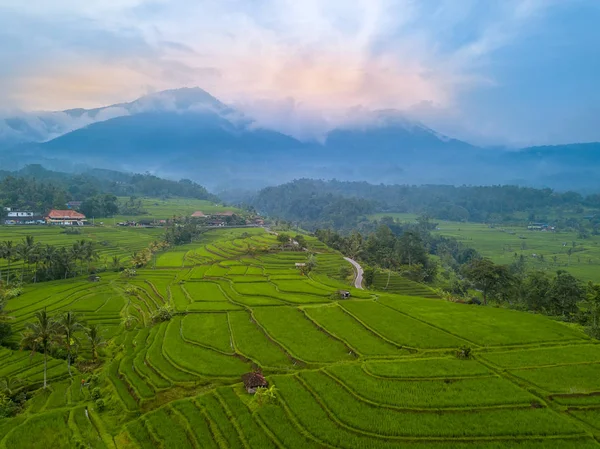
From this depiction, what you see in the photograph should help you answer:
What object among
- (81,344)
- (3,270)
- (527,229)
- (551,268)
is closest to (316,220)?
(527,229)

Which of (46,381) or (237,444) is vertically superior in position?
(237,444)

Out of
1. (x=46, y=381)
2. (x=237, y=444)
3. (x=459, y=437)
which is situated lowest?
(x=46, y=381)

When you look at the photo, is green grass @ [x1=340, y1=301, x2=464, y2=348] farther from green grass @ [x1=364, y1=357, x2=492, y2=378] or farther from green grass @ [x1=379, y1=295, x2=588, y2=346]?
green grass @ [x1=364, y1=357, x2=492, y2=378]

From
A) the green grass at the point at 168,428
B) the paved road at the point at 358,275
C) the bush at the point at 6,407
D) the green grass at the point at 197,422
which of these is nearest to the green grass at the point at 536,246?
the paved road at the point at 358,275

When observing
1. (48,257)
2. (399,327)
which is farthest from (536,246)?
(48,257)

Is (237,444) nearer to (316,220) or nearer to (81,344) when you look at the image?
(81,344)

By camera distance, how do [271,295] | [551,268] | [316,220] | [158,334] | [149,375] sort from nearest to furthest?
1. [149,375]
2. [158,334]
3. [271,295]
4. [551,268]
5. [316,220]

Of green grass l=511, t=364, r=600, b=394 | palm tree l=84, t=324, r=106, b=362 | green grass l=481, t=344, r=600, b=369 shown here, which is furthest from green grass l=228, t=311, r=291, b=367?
green grass l=511, t=364, r=600, b=394
